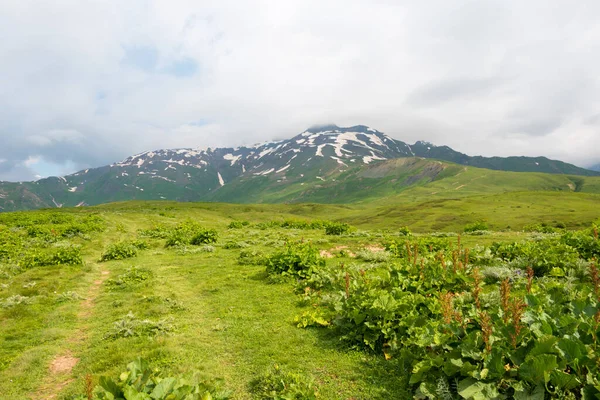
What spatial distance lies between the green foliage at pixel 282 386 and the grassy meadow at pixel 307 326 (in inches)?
2.1

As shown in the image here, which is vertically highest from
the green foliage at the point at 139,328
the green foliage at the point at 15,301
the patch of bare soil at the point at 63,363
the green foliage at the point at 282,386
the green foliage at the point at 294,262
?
the green foliage at the point at 294,262

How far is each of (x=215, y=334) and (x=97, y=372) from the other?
3.61 meters

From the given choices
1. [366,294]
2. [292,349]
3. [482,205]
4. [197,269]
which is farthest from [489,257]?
[482,205]

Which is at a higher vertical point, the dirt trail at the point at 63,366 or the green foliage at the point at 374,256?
the green foliage at the point at 374,256

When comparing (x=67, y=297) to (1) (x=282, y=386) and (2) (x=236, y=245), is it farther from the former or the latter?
(2) (x=236, y=245)

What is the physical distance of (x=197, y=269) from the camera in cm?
2228

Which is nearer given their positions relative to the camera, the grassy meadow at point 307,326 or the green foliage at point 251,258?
the grassy meadow at point 307,326

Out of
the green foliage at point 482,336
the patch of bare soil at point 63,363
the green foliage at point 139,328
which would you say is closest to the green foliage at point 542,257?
the green foliage at point 482,336

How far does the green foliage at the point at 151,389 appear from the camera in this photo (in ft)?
20.2

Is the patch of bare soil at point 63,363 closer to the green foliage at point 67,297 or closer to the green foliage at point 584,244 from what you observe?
the green foliage at point 67,297

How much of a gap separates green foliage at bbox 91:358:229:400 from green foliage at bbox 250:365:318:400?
4.34 feet

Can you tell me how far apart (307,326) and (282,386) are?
146 inches

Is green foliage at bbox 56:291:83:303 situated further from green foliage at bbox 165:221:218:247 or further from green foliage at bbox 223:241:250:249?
green foliage at bbox 165:221:218:247

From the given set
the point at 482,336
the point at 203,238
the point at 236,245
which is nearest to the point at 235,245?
the point at 236,245
